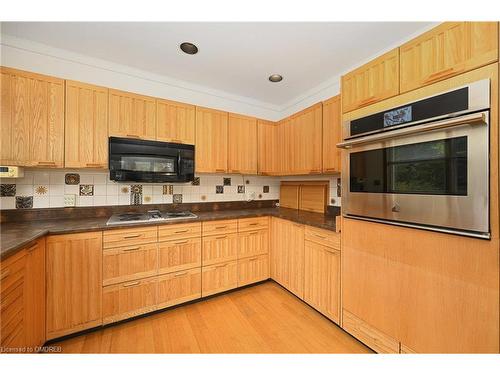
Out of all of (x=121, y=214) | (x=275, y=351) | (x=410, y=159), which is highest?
(x=410, y=159)

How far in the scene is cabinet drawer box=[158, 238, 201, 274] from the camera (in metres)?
1.93

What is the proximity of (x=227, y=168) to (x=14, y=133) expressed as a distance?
1.84 metres

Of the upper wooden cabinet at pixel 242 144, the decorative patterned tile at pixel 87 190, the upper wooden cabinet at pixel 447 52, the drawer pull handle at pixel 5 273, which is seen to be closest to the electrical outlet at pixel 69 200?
the decorative patterned tile at pixel 87 190

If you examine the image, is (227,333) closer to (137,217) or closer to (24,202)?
(137,217)

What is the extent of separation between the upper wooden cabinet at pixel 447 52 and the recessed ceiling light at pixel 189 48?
1.64 meters

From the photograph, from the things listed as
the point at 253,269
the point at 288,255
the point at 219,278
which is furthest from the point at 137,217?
the point at 288,255

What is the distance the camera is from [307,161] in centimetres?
240

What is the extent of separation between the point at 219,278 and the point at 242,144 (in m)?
1.62

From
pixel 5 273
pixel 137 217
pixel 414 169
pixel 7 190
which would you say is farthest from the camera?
pixel 137 217

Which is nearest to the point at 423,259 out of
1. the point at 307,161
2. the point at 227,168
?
the point at 307,161

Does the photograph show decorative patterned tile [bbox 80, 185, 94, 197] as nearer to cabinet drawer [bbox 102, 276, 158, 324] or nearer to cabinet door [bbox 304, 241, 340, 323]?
cabinet drawer [bbox 102, 276, 158, 324]

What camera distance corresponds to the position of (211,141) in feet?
8.14

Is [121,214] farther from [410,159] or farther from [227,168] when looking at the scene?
[410,159]

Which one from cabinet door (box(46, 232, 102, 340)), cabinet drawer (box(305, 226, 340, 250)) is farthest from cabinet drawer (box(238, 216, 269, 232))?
cabinet door (box(46, 232, 102, 340))
